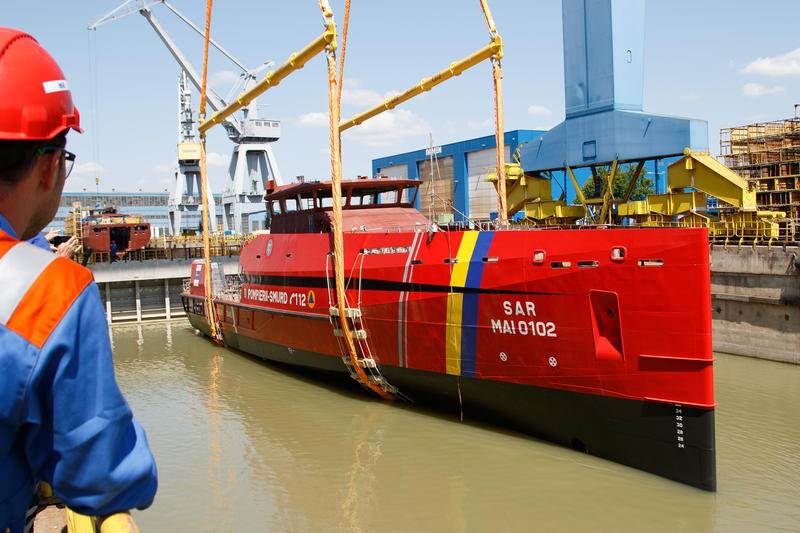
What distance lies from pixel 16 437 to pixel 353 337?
9958 millimetres

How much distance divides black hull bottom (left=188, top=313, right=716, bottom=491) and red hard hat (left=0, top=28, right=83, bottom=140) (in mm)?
7808

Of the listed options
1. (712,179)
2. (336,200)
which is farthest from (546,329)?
(712,179)

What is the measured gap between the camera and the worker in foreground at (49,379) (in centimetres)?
111

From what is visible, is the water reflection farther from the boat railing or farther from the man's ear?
the man's ear

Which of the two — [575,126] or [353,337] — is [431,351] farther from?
[575,126]

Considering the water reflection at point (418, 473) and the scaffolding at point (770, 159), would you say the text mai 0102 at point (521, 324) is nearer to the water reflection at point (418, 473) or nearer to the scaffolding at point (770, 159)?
the water reflection at point (418, 473)

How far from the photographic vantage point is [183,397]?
41.9ft

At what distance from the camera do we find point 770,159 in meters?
24.2

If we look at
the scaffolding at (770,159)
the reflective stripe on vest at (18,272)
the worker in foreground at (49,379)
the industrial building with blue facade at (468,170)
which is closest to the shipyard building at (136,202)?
the industrial building with blue facade at (468,170)

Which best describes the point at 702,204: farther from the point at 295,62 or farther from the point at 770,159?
the point at 295,62

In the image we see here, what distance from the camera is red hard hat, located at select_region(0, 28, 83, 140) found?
125 cm

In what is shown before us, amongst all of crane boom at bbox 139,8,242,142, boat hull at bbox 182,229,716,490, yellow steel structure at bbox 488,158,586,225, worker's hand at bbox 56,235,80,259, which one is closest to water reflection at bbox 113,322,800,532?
boat hull at bbox 182,229,716,490

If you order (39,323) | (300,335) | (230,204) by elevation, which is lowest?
(300,335)

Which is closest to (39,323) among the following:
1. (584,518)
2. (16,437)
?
(16,437)
